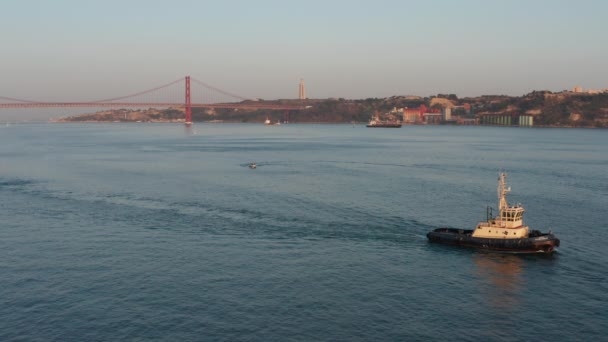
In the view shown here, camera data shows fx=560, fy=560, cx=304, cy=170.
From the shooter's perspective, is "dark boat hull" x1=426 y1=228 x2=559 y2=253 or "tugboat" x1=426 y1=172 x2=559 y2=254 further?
"tugboat" x1=426 y1=172 x2=559 y2=254

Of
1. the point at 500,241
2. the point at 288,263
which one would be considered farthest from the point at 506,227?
the point at 288,263

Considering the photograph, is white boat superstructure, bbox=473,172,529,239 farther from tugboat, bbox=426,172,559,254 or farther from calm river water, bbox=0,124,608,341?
calm river water, bbox=0,124,608,341

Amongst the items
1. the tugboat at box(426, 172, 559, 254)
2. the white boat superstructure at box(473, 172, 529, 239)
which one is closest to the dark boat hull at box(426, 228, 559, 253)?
the tugboat at box(426, 172, 559, 254)

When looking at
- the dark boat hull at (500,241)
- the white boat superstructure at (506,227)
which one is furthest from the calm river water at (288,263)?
the white boat superstructure at (506,227)

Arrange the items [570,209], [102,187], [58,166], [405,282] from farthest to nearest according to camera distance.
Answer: [58,166] < [102,187] < [570,209] < [405,282]

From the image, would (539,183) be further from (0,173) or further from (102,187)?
(0,173)

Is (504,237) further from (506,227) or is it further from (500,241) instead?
(506,227)

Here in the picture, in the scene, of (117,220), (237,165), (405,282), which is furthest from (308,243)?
(237,165)

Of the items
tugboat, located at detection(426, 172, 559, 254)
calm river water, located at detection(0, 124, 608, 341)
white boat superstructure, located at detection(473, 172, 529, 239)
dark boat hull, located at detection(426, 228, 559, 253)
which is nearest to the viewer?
calm river water, located at detection(0, 124, 608, 341)
